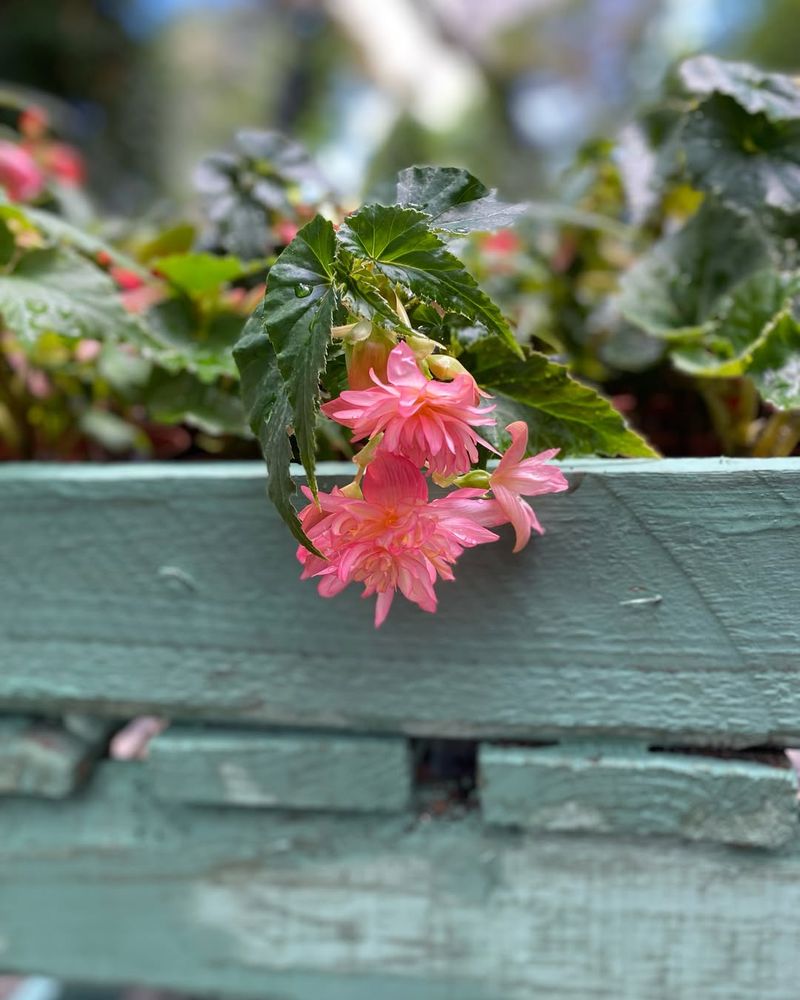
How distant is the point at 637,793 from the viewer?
34 cm

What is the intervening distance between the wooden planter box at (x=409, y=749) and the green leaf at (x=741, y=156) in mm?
167

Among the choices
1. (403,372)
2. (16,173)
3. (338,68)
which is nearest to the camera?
(403,372)

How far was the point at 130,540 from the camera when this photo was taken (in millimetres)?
365

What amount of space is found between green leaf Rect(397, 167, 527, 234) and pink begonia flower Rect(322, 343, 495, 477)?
0.06 m

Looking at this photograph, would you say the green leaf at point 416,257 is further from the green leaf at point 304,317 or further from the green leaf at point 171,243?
the green leaf at point 171,243

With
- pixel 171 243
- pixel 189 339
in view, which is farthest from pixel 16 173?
pixel 189 339

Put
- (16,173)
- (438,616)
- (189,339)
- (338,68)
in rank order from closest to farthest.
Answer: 1. (438,616)
2. (189,339)
3. (16,173)
4. (338,68)

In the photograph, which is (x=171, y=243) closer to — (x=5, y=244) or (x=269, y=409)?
(x=5, y=244)

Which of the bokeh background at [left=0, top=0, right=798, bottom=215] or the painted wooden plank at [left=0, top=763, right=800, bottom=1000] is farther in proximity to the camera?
the bokeh background at [left=0, top=0, right=798, bottom=215]

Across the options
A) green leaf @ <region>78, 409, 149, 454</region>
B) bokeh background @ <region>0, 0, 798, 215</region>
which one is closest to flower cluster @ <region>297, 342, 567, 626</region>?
green leaf @ <region>78, 409, 149, 454</region>

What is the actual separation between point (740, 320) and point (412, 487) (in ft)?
0.82

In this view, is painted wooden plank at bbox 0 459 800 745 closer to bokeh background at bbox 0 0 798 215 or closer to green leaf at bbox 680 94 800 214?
green leaf at bbox 680 94 800 214

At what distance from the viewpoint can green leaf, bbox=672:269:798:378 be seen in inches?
14.6

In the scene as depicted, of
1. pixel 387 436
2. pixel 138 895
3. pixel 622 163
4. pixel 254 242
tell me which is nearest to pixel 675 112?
pixel 622 163
